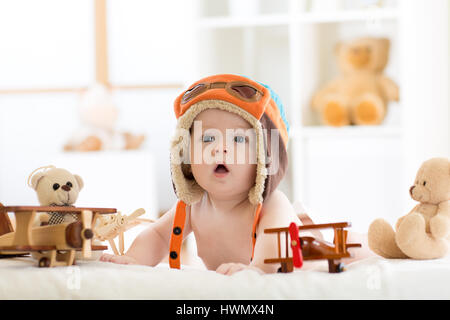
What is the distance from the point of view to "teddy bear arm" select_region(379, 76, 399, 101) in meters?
2.60

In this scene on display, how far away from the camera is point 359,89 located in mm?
2619

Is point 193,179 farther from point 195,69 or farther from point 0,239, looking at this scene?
point 195,69

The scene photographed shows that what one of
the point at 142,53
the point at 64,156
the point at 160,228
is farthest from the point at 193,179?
the point at 142,53

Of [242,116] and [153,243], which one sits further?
[153,243]

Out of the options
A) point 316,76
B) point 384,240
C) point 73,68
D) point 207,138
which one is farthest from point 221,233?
point 73,68

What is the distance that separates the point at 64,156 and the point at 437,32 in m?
2.00

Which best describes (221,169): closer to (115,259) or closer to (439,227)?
(115,259)

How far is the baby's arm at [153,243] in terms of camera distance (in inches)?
39.6

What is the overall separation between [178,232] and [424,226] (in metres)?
0.43

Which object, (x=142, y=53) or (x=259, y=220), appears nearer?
(x=259, y=220)

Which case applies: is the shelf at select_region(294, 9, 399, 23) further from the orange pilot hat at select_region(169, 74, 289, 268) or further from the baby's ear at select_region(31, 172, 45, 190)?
the baby's ear at select_region(31, 172, 45, 190)
